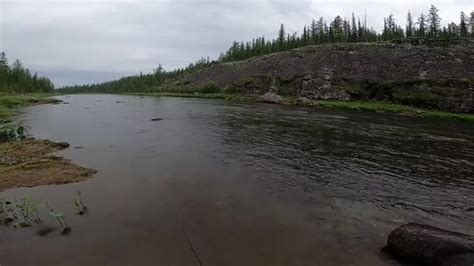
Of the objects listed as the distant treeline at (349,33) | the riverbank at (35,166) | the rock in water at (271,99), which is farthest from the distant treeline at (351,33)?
the riverbank at (35,166)

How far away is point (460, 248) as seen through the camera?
9.23m

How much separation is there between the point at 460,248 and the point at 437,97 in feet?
Answer: 203

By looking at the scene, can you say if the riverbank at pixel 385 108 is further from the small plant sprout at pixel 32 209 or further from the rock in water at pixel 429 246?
the small plant sprout at pixel 32 209

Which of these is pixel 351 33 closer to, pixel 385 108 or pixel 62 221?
pixel 385 108

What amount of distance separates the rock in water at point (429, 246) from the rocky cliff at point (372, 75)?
2286 inches

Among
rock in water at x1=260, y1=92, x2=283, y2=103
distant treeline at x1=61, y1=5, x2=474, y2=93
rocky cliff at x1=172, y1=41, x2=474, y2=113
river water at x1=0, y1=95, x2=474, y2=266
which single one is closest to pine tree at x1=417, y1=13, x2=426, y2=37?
distant treeline at x1=61, y1=5, x2=474, y2=93

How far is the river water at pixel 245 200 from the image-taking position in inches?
397

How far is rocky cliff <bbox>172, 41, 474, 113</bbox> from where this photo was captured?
64625mm

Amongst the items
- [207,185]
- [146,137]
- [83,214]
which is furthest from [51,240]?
[146,137]

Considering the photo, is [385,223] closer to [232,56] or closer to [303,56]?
[303,56]

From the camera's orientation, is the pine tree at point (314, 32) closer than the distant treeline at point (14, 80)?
No

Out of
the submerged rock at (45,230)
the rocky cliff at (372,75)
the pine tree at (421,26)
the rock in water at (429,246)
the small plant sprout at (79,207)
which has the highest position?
the pine tree at (421,26)

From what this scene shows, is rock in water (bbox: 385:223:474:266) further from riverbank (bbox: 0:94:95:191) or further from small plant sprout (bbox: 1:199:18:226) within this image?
riverbank (bbox: 0:94:95:191)

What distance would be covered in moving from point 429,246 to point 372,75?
75.0 metres
